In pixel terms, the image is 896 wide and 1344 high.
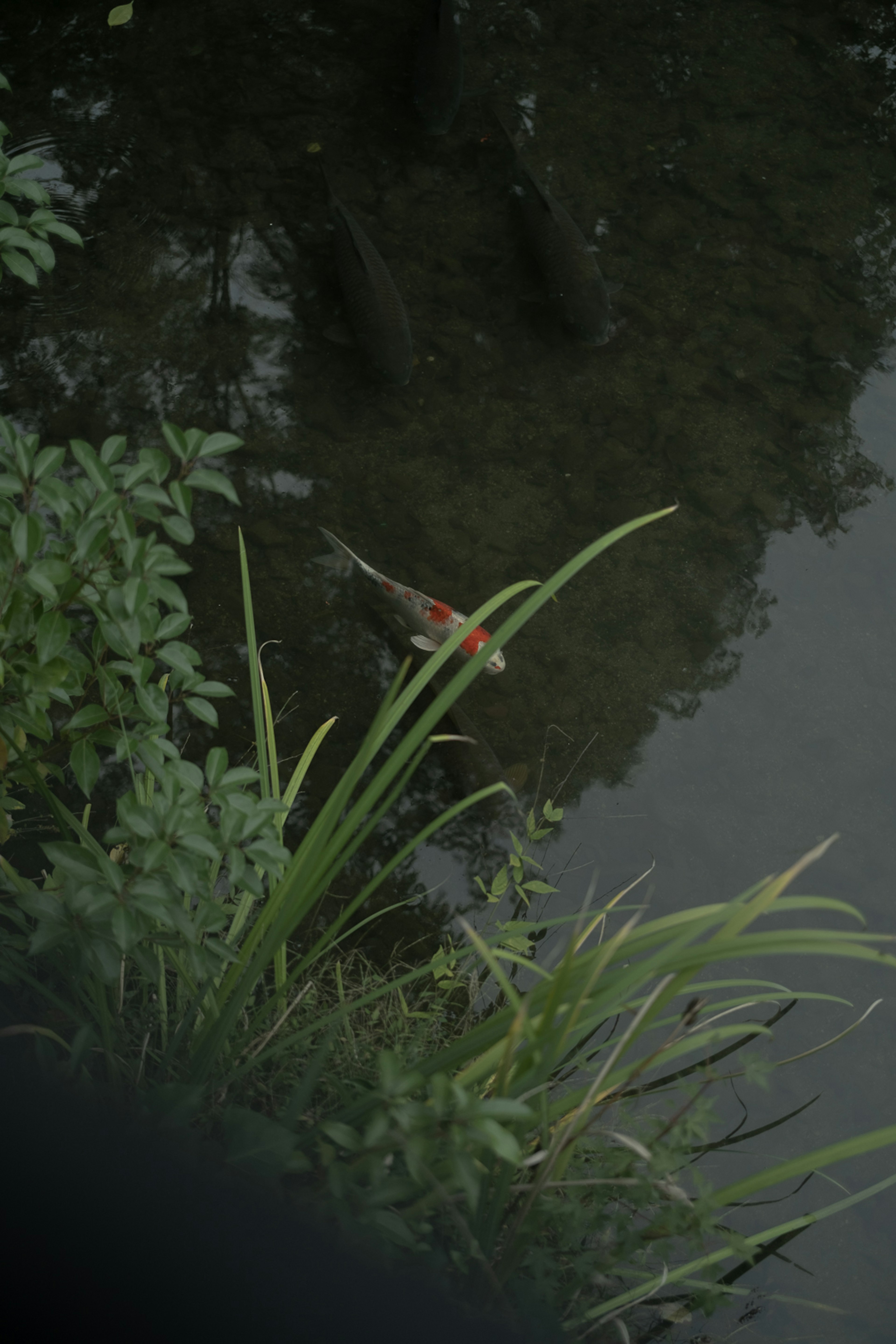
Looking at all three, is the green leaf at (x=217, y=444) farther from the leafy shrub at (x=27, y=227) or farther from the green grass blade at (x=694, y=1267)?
the green grass blade at (x=694, y=1267)

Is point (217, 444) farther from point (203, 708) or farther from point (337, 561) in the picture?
point (337, 561)

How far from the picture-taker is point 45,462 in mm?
1196

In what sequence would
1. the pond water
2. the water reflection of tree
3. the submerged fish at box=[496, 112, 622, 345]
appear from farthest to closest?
the submerged fish at box=[496, 112, 622, 345] → the water reflection of tree → the pond water

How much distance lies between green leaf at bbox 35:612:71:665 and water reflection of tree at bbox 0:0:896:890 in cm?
141

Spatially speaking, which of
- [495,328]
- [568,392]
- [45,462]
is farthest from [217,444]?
[495,328]

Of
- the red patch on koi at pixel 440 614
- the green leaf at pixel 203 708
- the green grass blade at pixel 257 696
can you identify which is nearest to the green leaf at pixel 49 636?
the green leaf at pixel 203 708

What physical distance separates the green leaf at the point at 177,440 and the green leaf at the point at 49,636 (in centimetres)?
27

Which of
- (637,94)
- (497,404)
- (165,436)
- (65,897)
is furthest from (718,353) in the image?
(65,897)

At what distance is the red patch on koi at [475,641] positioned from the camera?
2758 millimetres

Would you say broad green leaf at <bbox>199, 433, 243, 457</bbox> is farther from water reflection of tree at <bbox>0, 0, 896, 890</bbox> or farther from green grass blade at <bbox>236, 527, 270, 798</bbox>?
water reflection of tree at <bbox>0, 0, 896, 890</bbox>

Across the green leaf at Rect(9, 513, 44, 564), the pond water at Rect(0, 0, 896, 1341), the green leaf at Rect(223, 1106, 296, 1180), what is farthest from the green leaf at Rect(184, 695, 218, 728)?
the pond water at Rect(0, 0, 896, 1341)

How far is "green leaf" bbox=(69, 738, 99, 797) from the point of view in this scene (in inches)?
54.2

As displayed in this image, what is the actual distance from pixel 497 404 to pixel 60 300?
5.19ft

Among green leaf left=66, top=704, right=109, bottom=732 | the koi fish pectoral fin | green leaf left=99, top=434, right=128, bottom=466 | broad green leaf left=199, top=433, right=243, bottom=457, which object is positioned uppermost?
broad green leaf left=199, top=433, right=243, bottom=457
